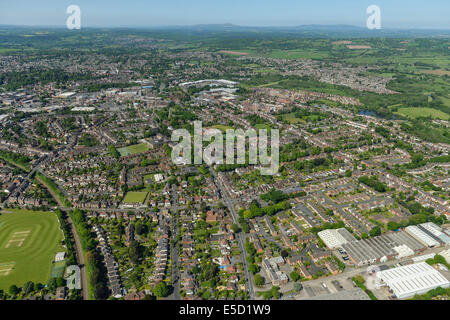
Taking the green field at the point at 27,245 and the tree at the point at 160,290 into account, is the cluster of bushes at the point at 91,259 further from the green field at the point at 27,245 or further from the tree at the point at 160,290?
the tree at the point at 160,290

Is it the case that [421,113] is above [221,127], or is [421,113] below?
above

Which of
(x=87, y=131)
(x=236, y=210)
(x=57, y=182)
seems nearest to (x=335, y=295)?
(x=236, y=210)

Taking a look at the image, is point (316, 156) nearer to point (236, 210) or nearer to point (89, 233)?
point (236, 210)

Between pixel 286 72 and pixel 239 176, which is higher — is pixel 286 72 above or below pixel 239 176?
above

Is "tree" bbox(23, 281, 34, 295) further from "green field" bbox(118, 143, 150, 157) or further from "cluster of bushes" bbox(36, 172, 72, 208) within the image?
"green field" bbox(118, 143, 150, 157)

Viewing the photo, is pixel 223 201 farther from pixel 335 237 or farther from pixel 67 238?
pixel 67 238

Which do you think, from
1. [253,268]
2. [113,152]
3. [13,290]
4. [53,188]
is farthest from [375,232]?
[113,152]
